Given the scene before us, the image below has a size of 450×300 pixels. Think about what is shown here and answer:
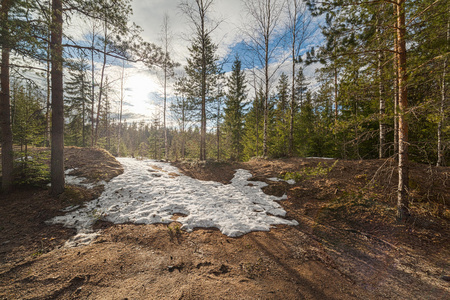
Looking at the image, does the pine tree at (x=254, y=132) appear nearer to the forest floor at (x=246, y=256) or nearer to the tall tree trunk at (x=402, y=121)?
the forest floor at (x=246, y=256)

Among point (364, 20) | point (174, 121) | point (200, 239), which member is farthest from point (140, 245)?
point (174, 121)

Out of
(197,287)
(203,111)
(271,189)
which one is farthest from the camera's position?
(203,111)

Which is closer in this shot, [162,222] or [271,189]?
[162,222]

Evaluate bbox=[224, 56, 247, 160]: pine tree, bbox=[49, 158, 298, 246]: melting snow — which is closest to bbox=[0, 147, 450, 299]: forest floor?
bbox=[49, 158, 298, 246]: melting snow

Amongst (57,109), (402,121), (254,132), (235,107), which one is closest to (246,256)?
(402,121)

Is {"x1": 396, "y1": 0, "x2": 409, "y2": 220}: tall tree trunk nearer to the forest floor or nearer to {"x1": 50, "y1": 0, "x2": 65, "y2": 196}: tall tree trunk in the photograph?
the forest floor

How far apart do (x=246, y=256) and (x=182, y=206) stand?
3151mm

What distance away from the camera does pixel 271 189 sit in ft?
24.4

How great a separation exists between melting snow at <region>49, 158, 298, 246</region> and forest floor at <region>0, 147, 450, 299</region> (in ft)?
0.96

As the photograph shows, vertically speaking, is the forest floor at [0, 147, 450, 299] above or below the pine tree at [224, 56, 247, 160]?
below

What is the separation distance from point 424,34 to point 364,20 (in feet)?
4.42

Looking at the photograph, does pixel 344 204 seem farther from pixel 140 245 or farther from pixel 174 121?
pixel 174 121

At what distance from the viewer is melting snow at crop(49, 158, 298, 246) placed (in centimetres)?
463

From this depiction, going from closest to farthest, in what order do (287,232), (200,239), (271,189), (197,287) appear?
(197,287)
(200,239)
(287,232)
(271,189)
